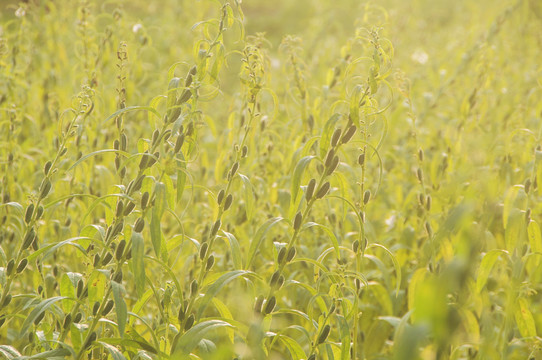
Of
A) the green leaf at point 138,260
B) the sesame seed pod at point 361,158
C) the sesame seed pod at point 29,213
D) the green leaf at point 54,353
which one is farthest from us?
the sesame seed pod at point 361,158

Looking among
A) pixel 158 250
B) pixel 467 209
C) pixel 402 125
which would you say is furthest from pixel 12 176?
pixel 402 125

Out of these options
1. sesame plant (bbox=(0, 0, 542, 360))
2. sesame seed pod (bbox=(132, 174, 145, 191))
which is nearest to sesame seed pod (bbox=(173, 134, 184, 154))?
sesame plant (bbox=(0, 0, 542, 360))

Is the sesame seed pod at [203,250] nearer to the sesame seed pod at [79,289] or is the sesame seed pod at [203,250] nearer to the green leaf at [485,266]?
the sesame seed pod at [79,289]

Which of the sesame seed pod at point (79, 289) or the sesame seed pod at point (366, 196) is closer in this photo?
the sesame seed pod at point (79, 289)

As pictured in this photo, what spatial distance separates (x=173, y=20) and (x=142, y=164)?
544 cm

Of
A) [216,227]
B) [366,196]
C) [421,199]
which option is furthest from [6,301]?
[421,199]

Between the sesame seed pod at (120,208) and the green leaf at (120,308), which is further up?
the sesame seed pod at (120,208)

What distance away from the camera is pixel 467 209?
519 millimetres

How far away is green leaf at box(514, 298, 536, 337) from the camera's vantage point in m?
1.88

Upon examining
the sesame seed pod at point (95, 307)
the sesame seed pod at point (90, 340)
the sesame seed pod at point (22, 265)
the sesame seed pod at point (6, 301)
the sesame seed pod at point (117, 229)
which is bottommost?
the sesame seed pod at point (90, 340)

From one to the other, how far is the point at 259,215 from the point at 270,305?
114 cm

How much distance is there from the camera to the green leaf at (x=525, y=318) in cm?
188

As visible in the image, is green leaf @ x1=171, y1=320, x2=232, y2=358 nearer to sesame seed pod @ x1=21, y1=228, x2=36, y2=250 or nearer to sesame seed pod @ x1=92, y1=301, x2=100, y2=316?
sesame seed pod @ x1=92, y1=301, x2=100, y2=316

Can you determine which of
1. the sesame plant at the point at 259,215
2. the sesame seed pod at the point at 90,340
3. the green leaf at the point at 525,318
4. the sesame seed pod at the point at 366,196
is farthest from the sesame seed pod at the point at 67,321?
the green leaf at the point at 525,318
